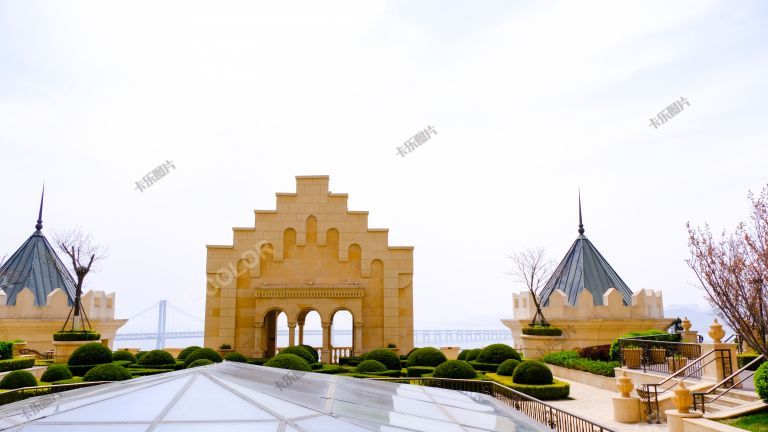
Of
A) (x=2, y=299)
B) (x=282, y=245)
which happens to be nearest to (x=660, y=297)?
(x=282, y=245)

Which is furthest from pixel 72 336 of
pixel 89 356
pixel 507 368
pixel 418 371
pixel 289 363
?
pixel 507 368

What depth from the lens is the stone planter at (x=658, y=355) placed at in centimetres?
2094

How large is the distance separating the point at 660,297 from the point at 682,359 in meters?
12.4

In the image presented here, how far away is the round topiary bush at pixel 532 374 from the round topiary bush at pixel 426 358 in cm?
422

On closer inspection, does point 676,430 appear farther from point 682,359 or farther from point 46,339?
A: point 46,339

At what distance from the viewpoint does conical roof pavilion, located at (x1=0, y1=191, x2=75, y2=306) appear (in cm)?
3094

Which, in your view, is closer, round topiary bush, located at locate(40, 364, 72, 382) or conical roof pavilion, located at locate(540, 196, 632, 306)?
round topiary bush, located at locate(40, 364, 72, 382)

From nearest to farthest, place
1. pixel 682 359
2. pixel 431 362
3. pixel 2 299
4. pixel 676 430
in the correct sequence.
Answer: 1. pixel 676 430
2. pixel 682 359
3. pixel 431 362
4. pixel 2 299

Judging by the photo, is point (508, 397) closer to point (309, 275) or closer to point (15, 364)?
point (309, 275)

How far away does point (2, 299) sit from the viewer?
2903 cm

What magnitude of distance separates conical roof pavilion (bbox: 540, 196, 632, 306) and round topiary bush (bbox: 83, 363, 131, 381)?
21.6m

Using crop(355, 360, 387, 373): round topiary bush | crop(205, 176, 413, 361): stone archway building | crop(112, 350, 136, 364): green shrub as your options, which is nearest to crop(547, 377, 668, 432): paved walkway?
crop(355, 360, 387, 373): round topiary bush

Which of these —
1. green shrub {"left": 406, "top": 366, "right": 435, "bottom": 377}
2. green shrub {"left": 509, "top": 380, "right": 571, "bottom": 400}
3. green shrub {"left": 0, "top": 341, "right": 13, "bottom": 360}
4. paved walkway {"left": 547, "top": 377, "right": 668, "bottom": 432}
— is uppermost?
green shrub {"left": 0, "top": 341, "right": 13, "bottom": 360}

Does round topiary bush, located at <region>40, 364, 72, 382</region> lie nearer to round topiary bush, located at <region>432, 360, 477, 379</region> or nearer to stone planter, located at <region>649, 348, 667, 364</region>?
round topiary bush, located at <region>432, 360, 477, 379</region>
